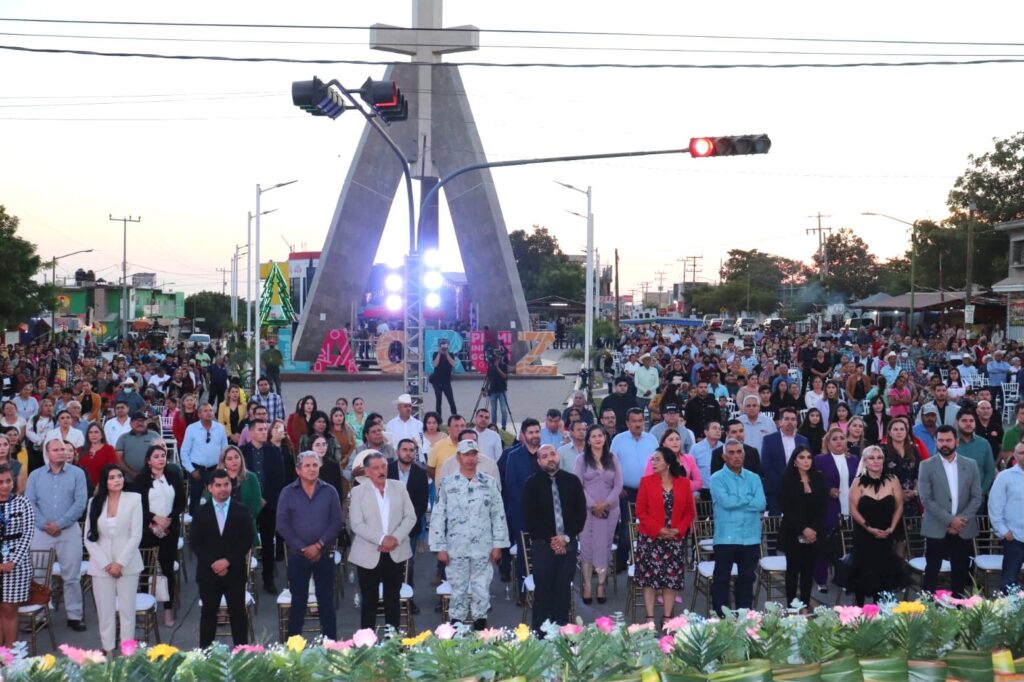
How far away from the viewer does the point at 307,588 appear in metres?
7.82

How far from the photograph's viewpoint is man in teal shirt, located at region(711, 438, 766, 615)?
8.34 meters

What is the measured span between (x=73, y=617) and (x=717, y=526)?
5.38 metres

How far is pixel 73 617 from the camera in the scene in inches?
335

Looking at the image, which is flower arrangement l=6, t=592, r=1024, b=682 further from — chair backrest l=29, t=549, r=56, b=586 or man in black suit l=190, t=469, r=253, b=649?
chair backrest l=29, t=549, r=56, b=586

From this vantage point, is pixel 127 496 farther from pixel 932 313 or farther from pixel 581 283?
pixel 581 283

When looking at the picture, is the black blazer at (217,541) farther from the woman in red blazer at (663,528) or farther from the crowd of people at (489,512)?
the woman in red blazer at (663,528)

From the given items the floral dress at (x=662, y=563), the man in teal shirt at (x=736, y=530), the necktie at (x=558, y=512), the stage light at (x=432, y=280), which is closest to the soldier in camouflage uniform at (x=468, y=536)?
the necktie at (x=558, y=512)

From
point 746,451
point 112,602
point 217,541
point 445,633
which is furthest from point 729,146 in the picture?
point 445,633

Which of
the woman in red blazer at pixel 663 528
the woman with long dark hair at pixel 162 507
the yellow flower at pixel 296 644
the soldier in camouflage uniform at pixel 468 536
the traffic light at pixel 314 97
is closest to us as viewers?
the yellow flower at pixel 296 644

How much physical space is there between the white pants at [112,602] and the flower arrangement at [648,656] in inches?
157

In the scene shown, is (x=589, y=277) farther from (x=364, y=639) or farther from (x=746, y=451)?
(x=364, y=639)

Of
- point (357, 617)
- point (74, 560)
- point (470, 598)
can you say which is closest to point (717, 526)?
point (470, 598)

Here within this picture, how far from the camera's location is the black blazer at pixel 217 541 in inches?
293

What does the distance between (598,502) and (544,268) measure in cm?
10120
